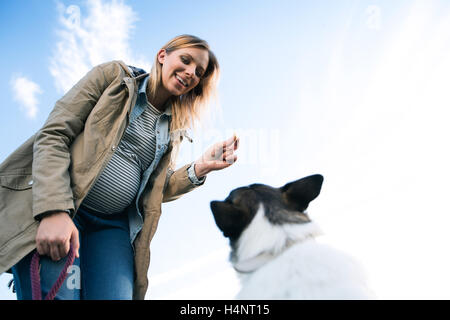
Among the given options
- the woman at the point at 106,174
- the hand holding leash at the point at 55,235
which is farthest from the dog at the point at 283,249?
the hand holding leash at the point at 55,235

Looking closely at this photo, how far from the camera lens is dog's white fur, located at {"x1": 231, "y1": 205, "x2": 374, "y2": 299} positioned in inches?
72.2

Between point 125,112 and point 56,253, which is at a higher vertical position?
point 125,112

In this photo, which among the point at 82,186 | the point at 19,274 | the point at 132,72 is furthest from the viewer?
the point at 132,72

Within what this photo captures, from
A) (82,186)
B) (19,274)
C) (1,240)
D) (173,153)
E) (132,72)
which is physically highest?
(132,72)

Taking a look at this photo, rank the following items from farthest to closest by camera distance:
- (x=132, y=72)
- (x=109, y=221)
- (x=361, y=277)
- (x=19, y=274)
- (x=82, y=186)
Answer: (x=132, y=72), (x=109, y=221), (x=82, y=186), (x=19, y=274), (x=361, y=277)

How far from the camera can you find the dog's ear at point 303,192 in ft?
8.22

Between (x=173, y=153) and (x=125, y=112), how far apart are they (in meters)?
0.67

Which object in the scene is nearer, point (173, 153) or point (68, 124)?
point (68, 124)

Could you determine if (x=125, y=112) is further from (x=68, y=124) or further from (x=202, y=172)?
(x=202, y=172)

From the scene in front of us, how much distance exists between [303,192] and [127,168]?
1444mm

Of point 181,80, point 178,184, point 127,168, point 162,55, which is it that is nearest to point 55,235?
point 127,168

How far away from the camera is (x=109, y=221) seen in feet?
8.75

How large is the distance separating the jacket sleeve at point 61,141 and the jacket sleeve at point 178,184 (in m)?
0.99
